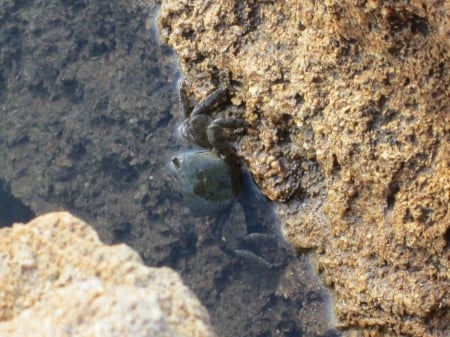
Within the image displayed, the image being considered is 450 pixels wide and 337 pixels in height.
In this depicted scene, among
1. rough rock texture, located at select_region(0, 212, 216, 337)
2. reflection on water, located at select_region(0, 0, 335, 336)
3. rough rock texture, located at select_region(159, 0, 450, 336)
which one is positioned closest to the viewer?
rough rock texture, located at select_region(0, 212, 216, 337)

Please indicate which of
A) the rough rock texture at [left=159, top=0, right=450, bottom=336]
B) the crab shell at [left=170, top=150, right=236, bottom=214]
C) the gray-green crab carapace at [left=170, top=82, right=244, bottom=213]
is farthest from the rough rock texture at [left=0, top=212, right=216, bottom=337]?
the crab shell at [left=170, top=150, right=236, bottom=214]

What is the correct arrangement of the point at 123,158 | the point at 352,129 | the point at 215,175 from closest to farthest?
the point at 352,129, the point at 215,175, the point at 123,158

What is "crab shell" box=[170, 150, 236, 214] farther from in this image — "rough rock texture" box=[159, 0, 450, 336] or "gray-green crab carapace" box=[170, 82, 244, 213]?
"rough rock texture" box=[159, 0, 450, 336]

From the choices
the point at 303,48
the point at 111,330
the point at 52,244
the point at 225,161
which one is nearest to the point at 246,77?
the point at 303,48

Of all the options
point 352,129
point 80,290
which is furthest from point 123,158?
point 80,290

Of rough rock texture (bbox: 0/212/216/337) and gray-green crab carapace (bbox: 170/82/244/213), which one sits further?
gray-green crab carapace (bbox: 170/82/244/213)

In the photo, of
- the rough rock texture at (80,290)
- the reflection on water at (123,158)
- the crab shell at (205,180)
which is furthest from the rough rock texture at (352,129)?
the rough rock texture at (80,290)

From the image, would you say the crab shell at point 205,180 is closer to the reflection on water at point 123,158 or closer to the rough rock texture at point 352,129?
the reflection on water at point 123,158

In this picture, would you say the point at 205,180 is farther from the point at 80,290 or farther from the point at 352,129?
the point at 80,290
